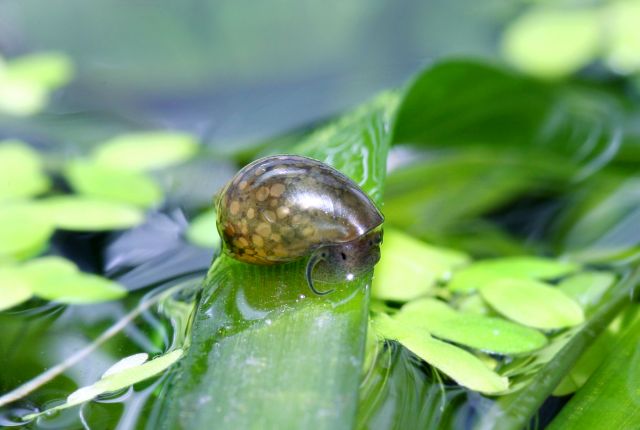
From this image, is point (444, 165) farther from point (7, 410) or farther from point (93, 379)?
point (7, 410)

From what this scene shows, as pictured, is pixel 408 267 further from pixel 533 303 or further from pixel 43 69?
pixel 43 69

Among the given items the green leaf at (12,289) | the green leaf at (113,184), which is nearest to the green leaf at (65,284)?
the green leaf at (12,289)

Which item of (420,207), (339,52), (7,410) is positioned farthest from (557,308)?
(339,52)

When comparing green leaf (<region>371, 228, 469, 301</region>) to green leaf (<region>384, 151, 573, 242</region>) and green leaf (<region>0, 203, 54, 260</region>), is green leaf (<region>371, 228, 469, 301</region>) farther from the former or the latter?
green leaf (<region>0, 203, 54, 260</region>)

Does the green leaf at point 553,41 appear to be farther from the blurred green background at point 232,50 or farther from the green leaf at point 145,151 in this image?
the green leaf at point 145,151

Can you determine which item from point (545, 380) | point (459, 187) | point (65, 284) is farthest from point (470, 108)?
point (65, 284)

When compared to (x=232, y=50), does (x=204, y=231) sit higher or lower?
lower
